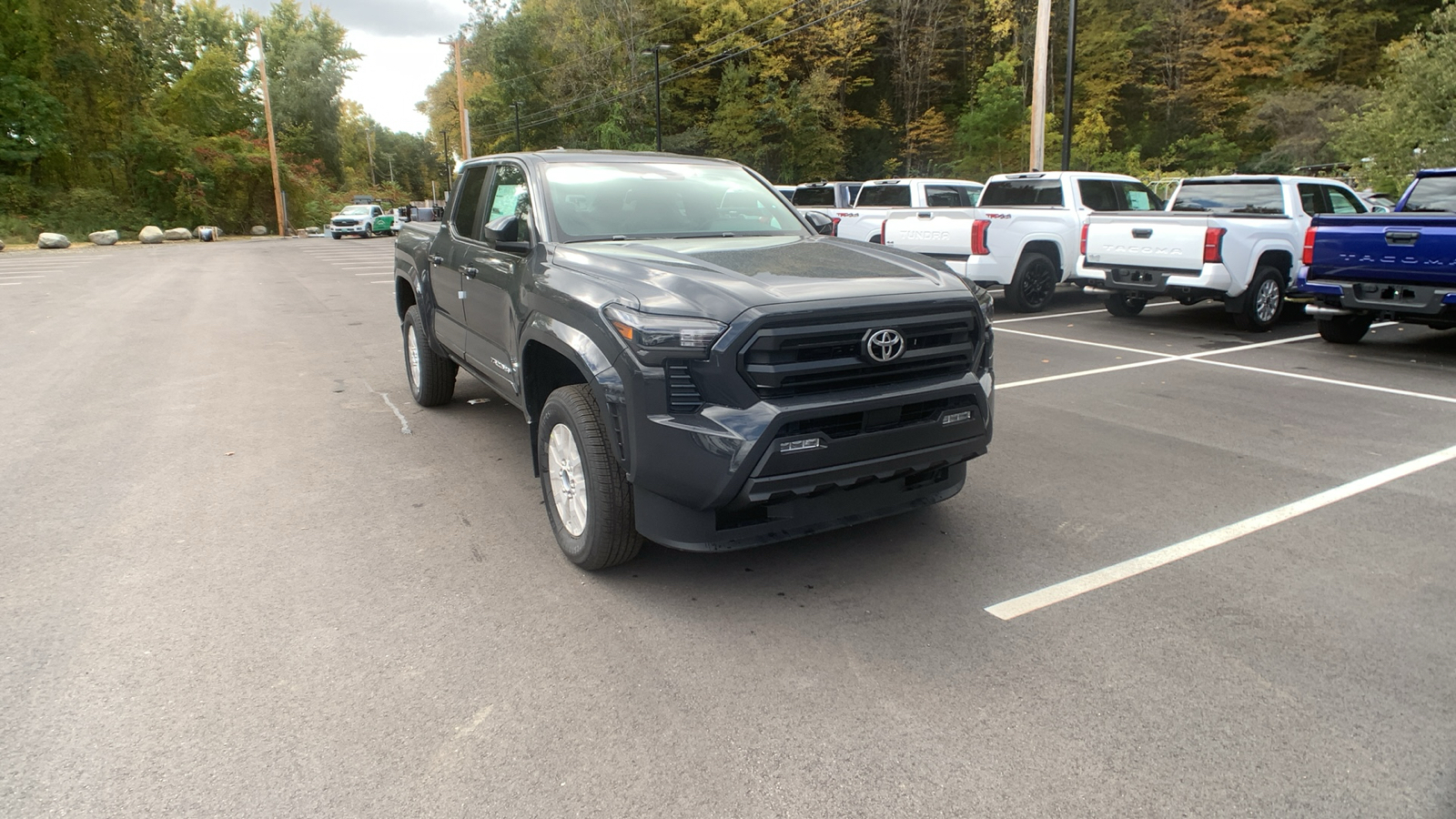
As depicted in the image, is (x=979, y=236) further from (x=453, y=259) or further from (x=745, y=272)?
(x=745, y=272)

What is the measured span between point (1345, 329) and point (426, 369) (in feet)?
31.4

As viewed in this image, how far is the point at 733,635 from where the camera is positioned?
141 inches

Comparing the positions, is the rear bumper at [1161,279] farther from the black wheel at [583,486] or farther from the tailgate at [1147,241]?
the black wheel at [583,486]

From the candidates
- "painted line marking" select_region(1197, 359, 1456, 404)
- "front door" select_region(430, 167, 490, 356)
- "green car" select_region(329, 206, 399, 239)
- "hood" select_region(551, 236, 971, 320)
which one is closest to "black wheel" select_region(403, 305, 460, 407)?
"front door" select_region(430, 167, 490, 356)

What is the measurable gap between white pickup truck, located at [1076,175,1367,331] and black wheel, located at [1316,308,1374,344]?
0.87 meters

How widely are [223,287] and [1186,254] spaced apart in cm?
1687

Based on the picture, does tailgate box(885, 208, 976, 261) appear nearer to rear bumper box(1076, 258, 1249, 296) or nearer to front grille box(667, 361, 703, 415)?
rear bumper box(1076, 258, 1249, 296)

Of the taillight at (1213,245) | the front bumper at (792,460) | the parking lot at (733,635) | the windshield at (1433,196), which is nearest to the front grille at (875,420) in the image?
the front bumper at (792,460)

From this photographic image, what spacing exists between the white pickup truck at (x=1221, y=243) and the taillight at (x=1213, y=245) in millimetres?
10

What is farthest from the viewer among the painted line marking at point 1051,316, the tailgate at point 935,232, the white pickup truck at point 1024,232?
the white pickup truck at point 1024,232

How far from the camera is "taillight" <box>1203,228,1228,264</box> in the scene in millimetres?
10391

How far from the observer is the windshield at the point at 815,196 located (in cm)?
1856

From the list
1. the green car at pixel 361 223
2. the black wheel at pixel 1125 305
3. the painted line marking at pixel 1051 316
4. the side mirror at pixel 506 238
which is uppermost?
the green car at pixel 361 223

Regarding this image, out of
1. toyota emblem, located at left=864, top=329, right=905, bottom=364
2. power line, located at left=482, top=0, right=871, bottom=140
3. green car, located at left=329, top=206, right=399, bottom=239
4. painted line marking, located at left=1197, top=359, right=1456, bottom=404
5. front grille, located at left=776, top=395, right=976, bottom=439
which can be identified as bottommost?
painted line marking, located at left=1197, top=359, right=1456, bottom=404
